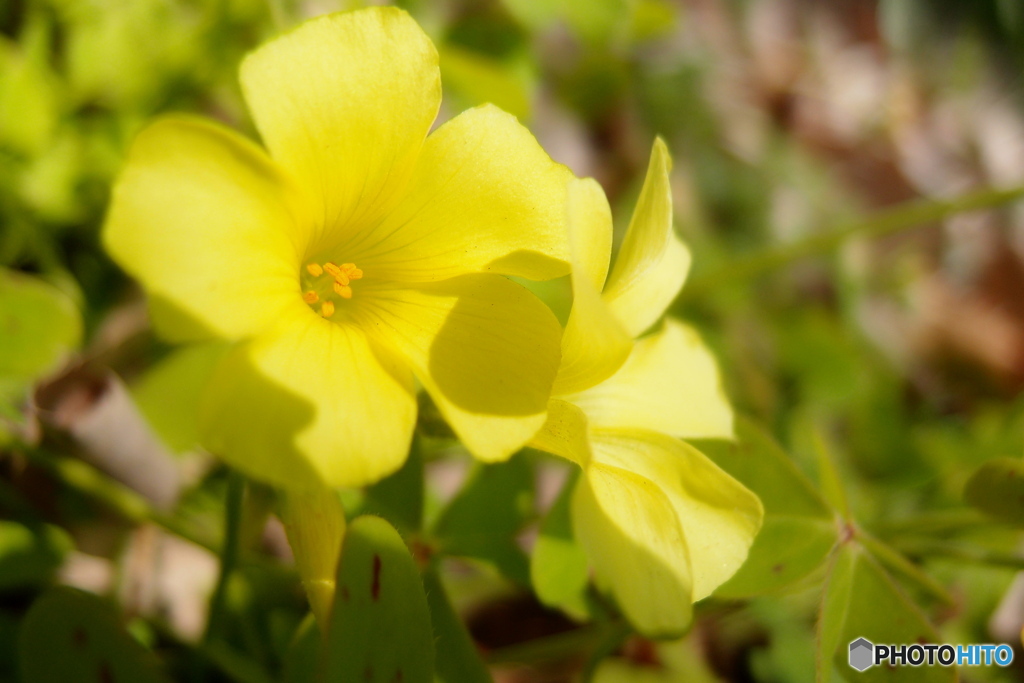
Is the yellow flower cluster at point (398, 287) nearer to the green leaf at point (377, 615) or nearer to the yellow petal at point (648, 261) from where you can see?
the yellow petal at point (648, 261)

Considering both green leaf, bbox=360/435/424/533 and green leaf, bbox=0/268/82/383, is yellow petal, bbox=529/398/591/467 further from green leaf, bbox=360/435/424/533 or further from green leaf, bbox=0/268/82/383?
green leaf, bbox=0/268/82/383

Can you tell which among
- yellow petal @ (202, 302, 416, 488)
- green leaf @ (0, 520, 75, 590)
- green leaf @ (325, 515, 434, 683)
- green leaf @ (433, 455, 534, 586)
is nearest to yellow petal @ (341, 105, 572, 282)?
yellow petal @ (202, 302, 416, 488)

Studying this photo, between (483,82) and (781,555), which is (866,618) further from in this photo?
(483,82)

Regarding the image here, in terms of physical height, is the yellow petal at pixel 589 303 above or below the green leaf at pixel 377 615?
above

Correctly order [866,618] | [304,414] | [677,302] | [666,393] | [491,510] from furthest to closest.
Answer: [677,302] → [491,510] → [866,618] → [666,393] → [304,414]

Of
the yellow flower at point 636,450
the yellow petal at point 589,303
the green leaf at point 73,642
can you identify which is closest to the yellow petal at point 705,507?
the yellow flower at point 636,450

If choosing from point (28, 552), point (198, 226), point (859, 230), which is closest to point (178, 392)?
point (28, 552)
